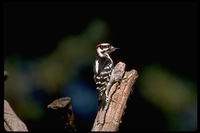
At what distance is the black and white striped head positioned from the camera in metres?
3.20

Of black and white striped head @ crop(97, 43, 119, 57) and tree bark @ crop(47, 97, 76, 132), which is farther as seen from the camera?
black and white striped head @ crop(97, 43, 119, 57)

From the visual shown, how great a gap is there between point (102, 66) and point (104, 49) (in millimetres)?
218

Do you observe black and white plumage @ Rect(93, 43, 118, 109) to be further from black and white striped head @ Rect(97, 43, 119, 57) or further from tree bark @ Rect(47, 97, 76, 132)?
tree bark @ Rect(47, 97, 76, 132)

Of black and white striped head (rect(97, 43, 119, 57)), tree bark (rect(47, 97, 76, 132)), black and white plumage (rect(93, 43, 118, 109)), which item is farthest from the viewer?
black and white striped head (rect(97, 43, 119, 57))

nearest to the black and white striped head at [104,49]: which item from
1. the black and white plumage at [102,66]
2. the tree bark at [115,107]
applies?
the black and white plumage at [102,66]

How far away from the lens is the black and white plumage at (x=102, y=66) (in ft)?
9.34

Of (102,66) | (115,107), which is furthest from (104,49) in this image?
(115,107)

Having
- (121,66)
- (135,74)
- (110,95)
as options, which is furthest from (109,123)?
(121,66)

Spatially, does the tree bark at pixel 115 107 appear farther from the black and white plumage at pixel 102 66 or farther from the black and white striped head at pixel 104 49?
the black and white striped head at pixel 104 49

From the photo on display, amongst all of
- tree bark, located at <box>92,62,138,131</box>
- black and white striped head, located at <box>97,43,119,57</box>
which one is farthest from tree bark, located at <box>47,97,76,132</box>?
black and white striped head, located at <box>97,43,119,57</box>

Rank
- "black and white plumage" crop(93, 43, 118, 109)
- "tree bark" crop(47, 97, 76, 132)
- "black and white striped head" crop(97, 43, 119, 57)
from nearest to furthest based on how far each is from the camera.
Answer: "tree bark" crop(47, 97, 76, 132) → "black and white plumage" crop(93, 43, 118, 109) → "black and white striped head" crop(97, 43, 119, 57)

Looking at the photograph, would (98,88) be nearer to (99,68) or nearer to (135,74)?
(99,68)

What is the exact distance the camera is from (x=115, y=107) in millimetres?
2107

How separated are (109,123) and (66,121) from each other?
316 millimetres
